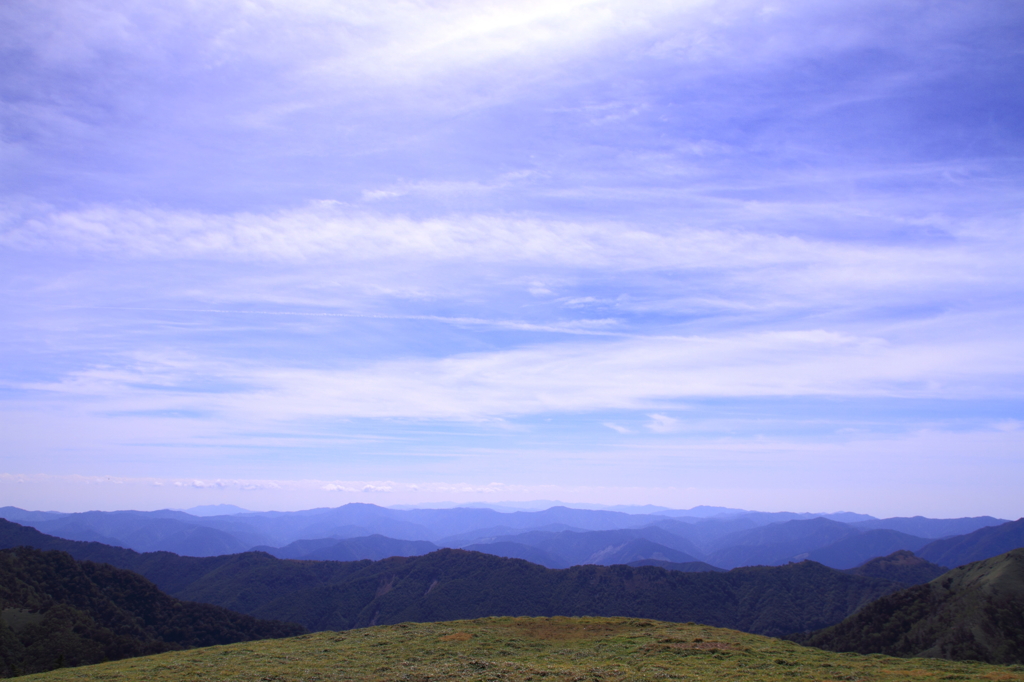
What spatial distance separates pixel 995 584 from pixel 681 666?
84.0 m

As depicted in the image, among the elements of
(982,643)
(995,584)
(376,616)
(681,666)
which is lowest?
(376,616)

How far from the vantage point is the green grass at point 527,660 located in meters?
31.6

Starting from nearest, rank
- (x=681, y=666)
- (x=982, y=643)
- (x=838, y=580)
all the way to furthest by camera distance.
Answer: (x=681, y=666)
(x=982, y=643)
(x=838, y=580)

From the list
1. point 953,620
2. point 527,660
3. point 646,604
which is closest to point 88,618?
point 527,660

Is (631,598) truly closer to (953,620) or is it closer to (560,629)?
(953,620)

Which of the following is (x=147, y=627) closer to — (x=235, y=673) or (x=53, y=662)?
(x=53, y=662)

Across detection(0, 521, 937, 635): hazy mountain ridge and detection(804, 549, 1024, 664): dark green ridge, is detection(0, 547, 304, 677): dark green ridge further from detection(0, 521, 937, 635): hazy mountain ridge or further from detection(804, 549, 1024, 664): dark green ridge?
detection(804, 549, 1024, 664): dark green ridge

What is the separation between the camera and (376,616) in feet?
618

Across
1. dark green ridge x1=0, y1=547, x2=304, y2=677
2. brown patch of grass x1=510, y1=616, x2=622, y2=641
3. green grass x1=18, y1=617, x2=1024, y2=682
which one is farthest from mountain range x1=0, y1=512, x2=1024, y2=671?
brown patch of grass x1=510, y1=616, x2=622, y2=641

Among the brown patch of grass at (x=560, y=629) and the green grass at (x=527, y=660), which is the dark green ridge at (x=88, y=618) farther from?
the brown patch of grass at (x=560, y=629)

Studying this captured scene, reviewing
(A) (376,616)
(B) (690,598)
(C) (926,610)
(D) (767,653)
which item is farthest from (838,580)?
(D) (767,653)

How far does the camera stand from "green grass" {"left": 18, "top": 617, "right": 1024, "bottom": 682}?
31.6 m

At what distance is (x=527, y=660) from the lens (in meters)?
37.2

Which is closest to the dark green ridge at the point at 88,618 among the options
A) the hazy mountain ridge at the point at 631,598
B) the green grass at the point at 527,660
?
the green grass at the point at 527,660
